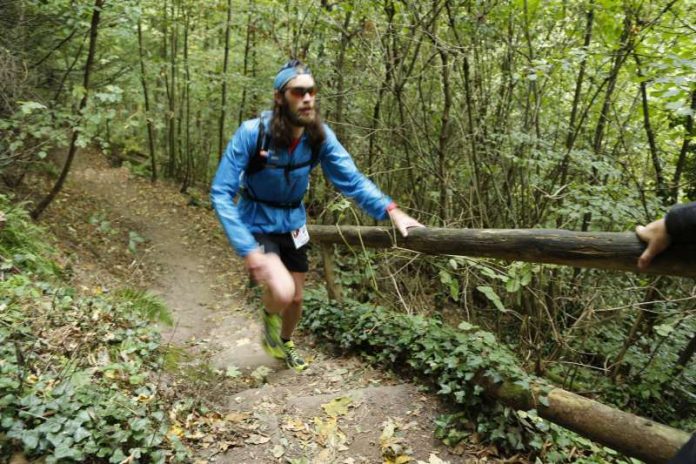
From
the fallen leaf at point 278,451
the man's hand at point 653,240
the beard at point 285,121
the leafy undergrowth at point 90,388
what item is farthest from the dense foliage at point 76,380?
the man's hand at point 653,240

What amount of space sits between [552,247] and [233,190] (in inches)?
90.9

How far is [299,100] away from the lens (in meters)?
3.68

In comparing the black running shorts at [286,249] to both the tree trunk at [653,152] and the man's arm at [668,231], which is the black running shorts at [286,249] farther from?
the tree trunk at [653,152]

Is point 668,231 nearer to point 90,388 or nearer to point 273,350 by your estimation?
point 90,388

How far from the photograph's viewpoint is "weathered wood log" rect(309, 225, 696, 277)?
2137mm

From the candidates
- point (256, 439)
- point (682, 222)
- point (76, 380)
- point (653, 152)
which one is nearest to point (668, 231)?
point (682, 222)

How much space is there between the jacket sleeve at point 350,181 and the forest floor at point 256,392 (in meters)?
1.61

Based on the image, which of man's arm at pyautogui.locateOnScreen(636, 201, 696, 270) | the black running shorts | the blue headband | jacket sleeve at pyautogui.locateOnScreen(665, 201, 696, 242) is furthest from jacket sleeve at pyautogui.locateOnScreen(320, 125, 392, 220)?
jacket sleeve at pyautogui.locateOnScreen(665, 201, 696, 242)

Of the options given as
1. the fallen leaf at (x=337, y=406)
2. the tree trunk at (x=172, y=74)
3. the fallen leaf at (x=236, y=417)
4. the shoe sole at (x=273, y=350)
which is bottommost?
the fallen leaf at (x=236, y=417)

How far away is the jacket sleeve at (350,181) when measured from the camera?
12.9ft

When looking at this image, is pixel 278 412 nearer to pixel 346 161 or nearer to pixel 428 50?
pixel 346 161

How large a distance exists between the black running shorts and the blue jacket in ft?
0.24

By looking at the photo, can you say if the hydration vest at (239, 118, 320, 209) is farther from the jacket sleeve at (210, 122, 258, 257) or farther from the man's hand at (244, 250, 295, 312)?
the man's hand at (244, 250, 295, 312)

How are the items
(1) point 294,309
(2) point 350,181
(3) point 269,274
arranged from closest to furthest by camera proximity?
(3) point 269,274, (2) point 350,181, (1) point 294,309
